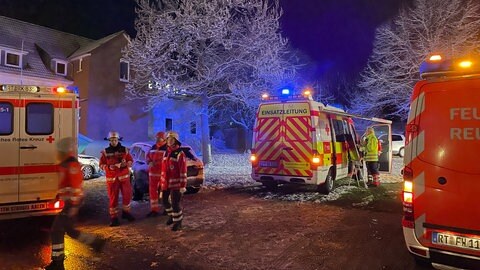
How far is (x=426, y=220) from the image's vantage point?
13.9 feet

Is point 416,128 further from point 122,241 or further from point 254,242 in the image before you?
point 122,241

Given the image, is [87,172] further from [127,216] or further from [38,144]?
[38,144]

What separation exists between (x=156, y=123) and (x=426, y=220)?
26411 mm

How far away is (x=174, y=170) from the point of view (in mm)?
7113

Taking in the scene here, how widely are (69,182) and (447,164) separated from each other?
4651mm

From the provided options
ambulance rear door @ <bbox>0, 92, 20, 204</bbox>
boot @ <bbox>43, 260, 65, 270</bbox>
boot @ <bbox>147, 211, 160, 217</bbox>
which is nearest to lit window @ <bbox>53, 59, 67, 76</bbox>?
boot @ <bbox>147, 211, 160, 217</bbox>

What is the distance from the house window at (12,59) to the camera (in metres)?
24.2

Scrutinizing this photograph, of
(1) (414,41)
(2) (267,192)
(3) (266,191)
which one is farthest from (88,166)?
(1) (414,41)

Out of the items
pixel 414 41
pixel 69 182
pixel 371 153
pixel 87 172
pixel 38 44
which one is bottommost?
pixel 87 172

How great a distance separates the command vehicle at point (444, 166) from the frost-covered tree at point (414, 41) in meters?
17.5

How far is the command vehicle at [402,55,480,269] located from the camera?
3963 millimetres

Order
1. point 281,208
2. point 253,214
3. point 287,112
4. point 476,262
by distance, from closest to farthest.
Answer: point 476,262 → point 253,214 → point 281,208 → point 287,112

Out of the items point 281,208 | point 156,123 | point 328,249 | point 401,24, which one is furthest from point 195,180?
point 156,123

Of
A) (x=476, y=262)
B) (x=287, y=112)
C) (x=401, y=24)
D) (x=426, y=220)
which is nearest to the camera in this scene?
(x=476, y=262)
